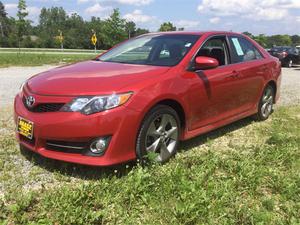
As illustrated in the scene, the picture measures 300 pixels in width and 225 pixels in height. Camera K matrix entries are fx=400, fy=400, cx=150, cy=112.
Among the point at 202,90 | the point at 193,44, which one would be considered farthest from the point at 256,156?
the point at 193,44

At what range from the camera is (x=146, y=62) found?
16.3 ft

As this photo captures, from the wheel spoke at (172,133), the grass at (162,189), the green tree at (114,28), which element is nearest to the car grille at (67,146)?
the grass at (162,189)

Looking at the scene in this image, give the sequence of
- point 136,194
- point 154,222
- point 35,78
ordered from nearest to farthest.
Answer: point 154,222 < point 136,194 < point 35,78

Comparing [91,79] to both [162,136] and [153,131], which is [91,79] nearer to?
[153,131]

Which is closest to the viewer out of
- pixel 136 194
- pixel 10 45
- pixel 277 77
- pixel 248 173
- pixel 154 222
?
pixel 154 222

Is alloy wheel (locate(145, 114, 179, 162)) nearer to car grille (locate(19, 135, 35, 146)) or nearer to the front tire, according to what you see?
the front tire

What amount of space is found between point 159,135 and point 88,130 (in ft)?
3.07

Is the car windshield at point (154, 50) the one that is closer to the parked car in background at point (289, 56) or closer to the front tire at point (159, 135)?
the front tire at point (159, 135)

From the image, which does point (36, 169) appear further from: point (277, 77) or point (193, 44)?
point (277, 77)

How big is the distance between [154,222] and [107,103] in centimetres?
123

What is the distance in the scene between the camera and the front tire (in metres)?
4.18

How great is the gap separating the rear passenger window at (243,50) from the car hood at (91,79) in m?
1.71

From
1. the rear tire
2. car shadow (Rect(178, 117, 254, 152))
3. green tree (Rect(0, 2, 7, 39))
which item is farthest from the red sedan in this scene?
green tree (Rect(0, 2, 7, 39))

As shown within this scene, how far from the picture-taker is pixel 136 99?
4004 mm
